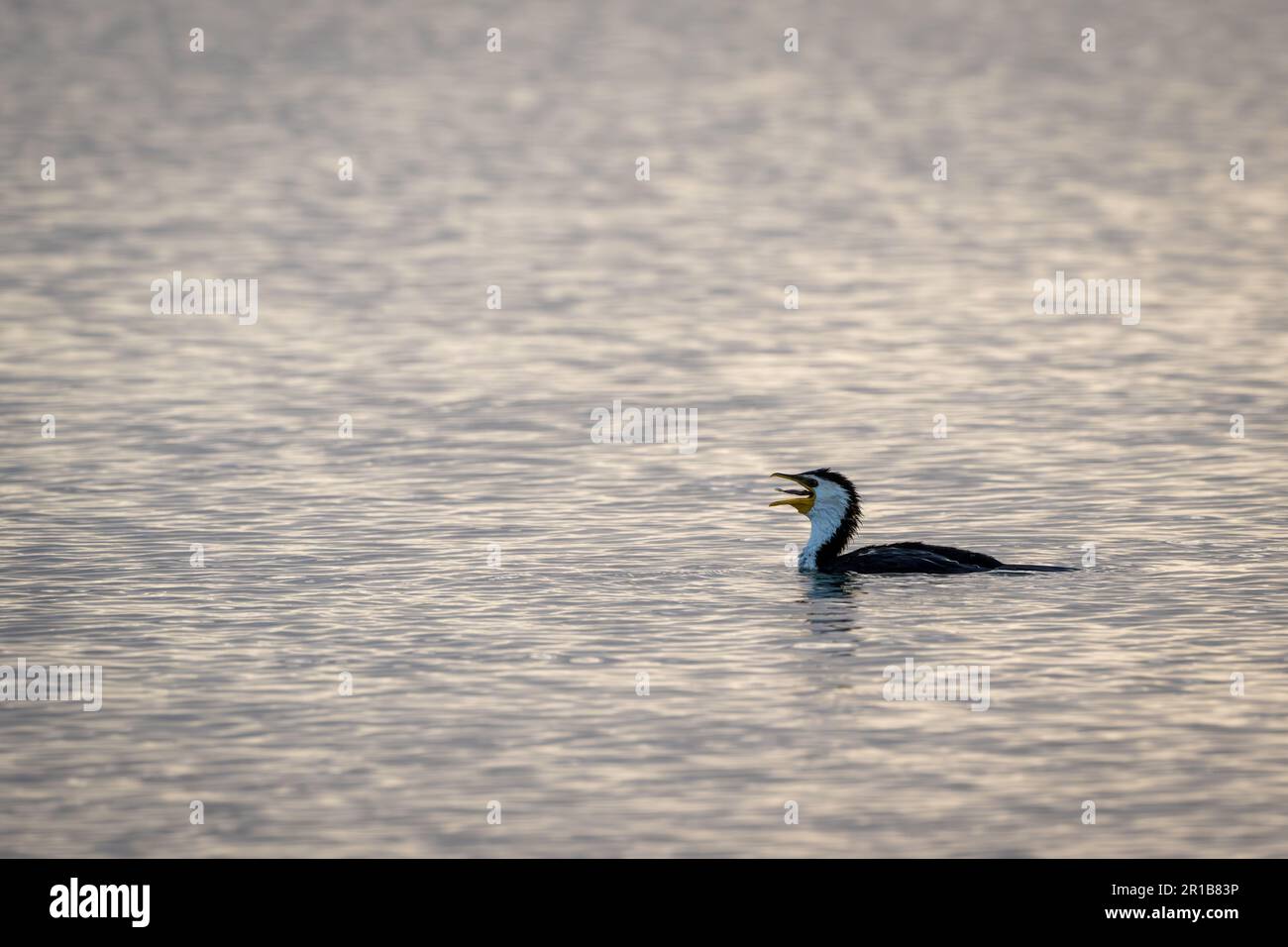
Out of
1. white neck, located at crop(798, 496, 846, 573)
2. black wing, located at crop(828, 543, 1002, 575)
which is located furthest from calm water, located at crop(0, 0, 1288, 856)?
Result: white neck, located at crop(798, 496, 846, 573)

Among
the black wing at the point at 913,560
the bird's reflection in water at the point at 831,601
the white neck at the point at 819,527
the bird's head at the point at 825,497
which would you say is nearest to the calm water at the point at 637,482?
the bird's reflection in water at the point at 831,601

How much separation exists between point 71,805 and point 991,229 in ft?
91.1

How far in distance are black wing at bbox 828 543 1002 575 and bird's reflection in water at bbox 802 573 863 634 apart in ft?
0.47

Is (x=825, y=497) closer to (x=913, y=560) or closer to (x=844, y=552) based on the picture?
(x=844, y=552)

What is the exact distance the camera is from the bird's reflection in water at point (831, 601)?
1808cm

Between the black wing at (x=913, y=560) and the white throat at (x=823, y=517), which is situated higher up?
the white throat at (x=823, y=517)

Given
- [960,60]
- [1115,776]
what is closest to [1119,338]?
[1115,776]

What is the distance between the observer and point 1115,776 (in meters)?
14.3

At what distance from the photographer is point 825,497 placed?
20609 mm

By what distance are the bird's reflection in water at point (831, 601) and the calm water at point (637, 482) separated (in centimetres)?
6

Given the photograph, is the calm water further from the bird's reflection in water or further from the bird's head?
the bird's head

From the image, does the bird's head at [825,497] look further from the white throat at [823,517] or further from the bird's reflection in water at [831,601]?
the bird's reflection in water at [831,601]
